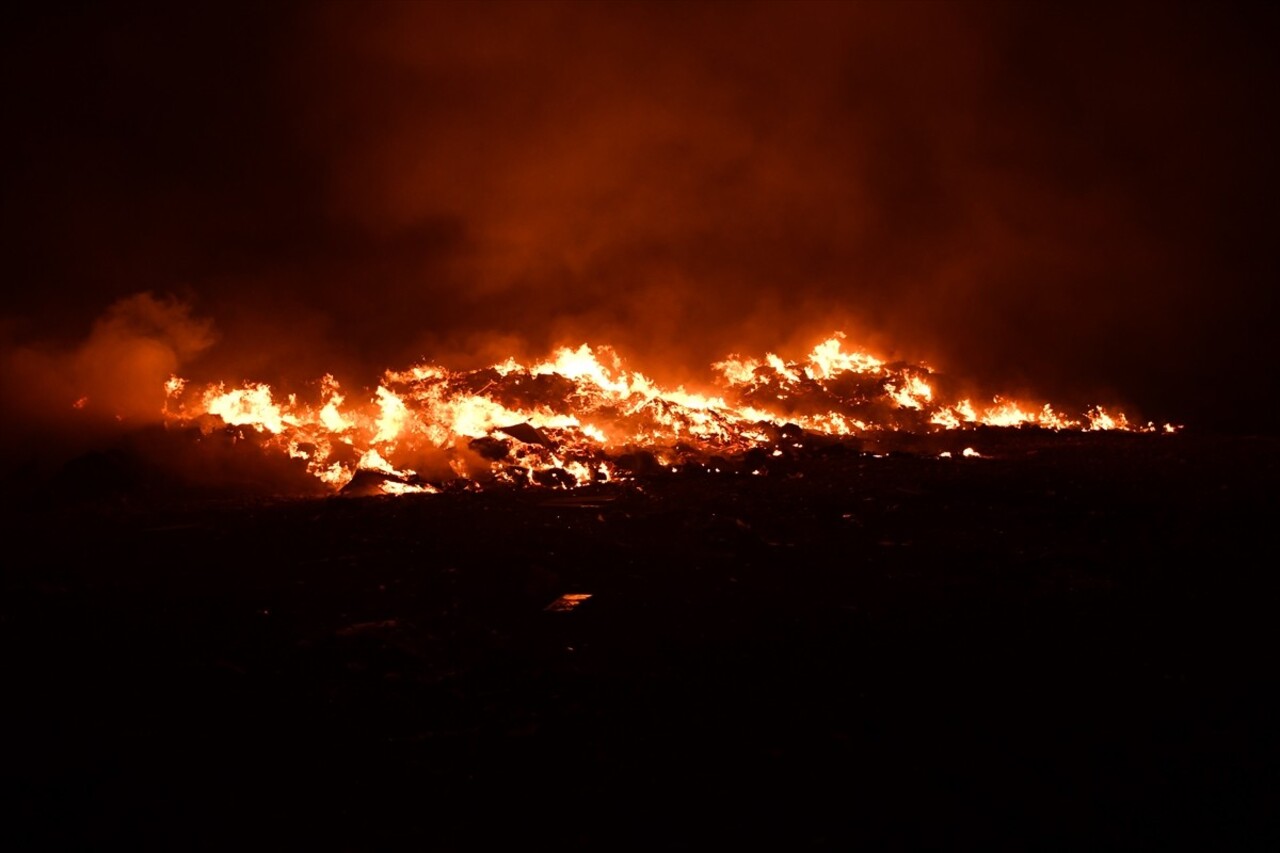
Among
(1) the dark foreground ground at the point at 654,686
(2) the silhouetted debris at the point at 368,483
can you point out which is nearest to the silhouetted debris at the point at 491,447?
(2) the silhouetted debris at the point at 368,483

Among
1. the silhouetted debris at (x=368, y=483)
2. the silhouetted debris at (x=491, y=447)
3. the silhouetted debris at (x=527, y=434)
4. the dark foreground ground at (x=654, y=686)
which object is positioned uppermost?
the silhouetted debris at (x=527, y=434)

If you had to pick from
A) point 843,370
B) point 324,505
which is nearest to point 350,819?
point 324,505

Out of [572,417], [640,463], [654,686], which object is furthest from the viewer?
[572,417]

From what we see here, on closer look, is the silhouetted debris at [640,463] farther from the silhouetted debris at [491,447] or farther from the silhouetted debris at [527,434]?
the silhouetted debris at [491,447]

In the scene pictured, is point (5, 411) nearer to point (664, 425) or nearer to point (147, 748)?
point (664, 425)

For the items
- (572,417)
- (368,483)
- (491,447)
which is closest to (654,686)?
(368,483)

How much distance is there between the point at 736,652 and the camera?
7250mm

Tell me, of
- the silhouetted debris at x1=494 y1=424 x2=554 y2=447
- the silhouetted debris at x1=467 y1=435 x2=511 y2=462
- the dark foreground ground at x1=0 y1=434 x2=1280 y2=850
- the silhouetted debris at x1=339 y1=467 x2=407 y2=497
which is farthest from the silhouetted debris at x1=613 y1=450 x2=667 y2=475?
the dark foreground ground at x1=0 y1=434 x2=1280 y2=850

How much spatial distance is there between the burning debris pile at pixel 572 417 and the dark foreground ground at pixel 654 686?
8726mm

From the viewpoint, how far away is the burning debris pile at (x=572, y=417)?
21016 mm

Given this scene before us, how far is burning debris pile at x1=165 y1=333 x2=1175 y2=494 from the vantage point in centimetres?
2102

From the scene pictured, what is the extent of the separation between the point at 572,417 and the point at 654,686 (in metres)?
19.7

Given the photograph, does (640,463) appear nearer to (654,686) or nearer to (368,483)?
(368,483)

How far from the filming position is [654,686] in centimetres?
657
